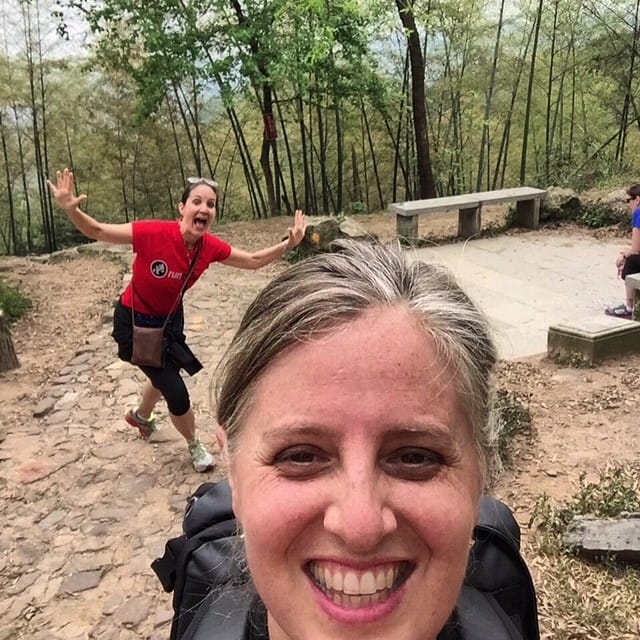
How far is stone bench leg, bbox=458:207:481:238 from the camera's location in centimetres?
900

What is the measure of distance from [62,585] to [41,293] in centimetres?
555

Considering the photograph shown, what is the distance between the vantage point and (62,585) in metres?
2.82

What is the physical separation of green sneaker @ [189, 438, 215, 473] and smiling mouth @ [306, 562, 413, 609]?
2.89 m

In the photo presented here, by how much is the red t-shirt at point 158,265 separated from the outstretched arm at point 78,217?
6cm

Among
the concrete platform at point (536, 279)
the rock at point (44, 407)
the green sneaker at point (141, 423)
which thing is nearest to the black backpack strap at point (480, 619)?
the green sneaker at point (141, 423)

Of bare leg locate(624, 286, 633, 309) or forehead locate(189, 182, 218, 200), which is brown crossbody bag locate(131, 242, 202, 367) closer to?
forehead locate(189, 182, 218, 200)

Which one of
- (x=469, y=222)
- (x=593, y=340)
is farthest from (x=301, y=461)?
(x=469, y=222)

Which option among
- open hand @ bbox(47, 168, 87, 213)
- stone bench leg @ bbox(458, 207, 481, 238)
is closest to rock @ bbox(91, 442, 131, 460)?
open hand @ bbox(47, 168, 87, 213)

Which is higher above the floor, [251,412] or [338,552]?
[251,412]

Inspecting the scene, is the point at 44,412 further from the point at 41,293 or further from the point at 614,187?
the point at 614,187

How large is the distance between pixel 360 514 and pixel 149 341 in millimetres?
2500

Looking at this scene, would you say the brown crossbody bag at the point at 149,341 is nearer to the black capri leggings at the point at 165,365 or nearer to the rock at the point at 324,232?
the black capri leggings at the point at 165,365

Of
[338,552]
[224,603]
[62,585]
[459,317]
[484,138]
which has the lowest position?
[62,585]

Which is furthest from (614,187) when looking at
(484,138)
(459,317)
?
(459,317)
